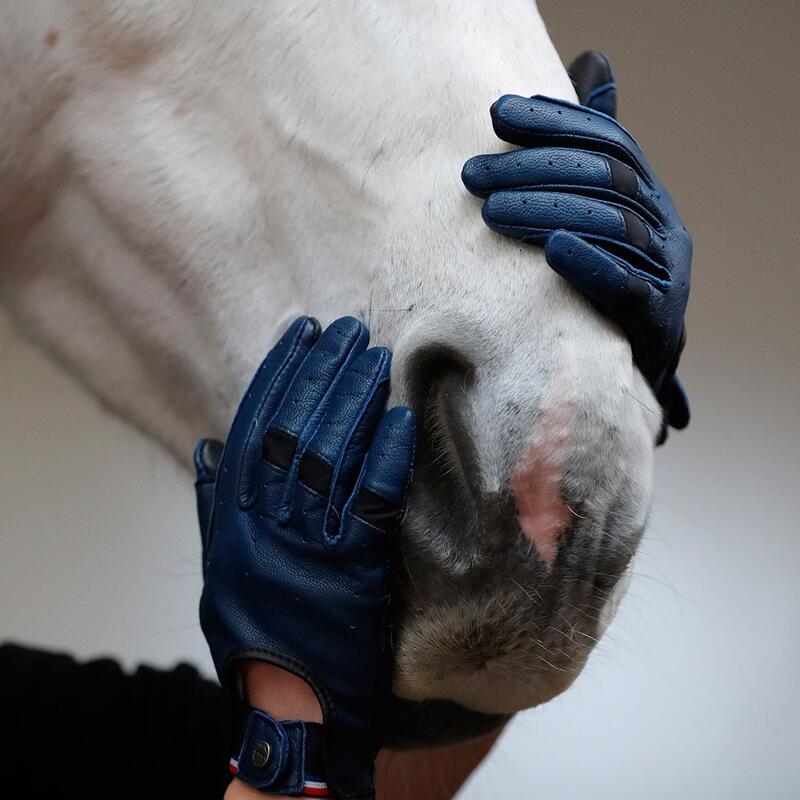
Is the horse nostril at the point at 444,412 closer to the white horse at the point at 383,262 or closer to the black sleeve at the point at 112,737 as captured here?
the white horse at the point at 383,262

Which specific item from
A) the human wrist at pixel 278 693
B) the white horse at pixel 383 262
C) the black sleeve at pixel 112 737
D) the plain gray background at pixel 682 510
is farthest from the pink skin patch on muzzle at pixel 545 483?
the plain gray background at pixel 682 510

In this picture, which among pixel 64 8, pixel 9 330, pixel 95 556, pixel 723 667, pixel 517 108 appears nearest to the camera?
pixel 517 108

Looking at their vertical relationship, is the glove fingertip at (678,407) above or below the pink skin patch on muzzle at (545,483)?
below

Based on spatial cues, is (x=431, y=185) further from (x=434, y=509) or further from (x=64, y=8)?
(x=64, y=8)

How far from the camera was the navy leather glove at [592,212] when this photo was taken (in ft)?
1.60

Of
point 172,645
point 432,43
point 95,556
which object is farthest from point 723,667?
point 432,43

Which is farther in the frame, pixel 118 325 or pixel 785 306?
pixel 785 306

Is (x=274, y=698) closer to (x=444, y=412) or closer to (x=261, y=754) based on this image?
(x=261, y=754)

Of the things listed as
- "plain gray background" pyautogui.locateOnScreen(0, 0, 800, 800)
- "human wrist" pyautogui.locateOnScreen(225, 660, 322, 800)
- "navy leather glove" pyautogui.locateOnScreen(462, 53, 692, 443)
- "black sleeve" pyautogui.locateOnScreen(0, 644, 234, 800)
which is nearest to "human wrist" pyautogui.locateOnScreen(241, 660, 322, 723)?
"human wrist" pyautogui.locateOnScreen(225, 660, 322, 800)

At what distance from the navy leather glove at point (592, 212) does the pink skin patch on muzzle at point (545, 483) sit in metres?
0.07

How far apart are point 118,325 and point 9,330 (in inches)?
8.3

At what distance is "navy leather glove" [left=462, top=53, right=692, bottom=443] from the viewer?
49 centimetres

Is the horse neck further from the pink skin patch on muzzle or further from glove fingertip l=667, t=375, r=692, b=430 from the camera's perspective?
glove fingertip l=667, t=375, r=692, b=430

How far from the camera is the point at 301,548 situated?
545mm
